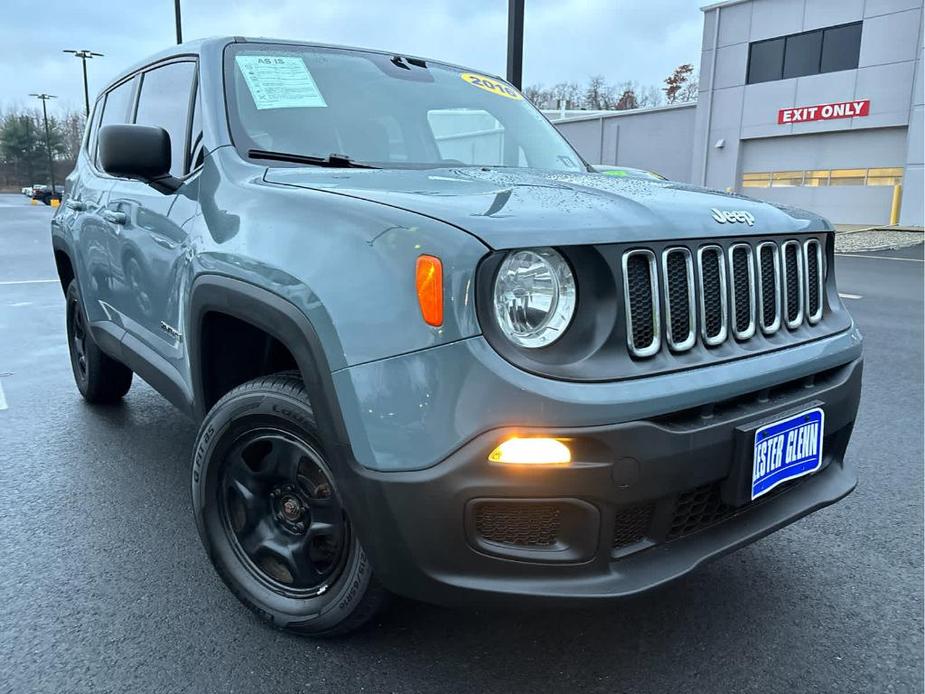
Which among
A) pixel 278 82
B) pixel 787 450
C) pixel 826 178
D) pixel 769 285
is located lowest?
pixel 787 450

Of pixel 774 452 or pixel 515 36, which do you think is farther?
pixel 515 36

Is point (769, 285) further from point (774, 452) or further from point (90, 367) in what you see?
point (90, 367)

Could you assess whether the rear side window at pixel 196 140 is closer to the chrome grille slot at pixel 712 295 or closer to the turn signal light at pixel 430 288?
the turn signal light at pixel 430 288

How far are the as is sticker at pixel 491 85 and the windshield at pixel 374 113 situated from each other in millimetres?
17

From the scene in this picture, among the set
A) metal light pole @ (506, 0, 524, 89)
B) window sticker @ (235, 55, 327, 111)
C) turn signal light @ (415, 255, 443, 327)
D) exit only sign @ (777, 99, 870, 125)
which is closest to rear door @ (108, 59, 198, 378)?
window sticker @ (235, 55, 327, 111)

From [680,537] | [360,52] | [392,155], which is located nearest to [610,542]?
[680,537]

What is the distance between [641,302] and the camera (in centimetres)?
173

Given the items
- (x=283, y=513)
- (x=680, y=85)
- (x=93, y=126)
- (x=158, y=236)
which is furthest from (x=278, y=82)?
(x=680, y=85)

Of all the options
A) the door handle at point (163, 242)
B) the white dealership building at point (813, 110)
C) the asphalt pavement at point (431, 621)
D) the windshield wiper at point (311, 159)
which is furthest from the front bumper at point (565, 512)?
the white dealership building at point (813, 110)

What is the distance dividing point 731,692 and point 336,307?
1.42m

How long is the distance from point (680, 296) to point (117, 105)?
332 cm

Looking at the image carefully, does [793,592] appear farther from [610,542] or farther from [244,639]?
[244,639]

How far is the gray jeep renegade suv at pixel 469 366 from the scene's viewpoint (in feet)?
5.24

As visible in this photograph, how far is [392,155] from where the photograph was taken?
8.93 ft
